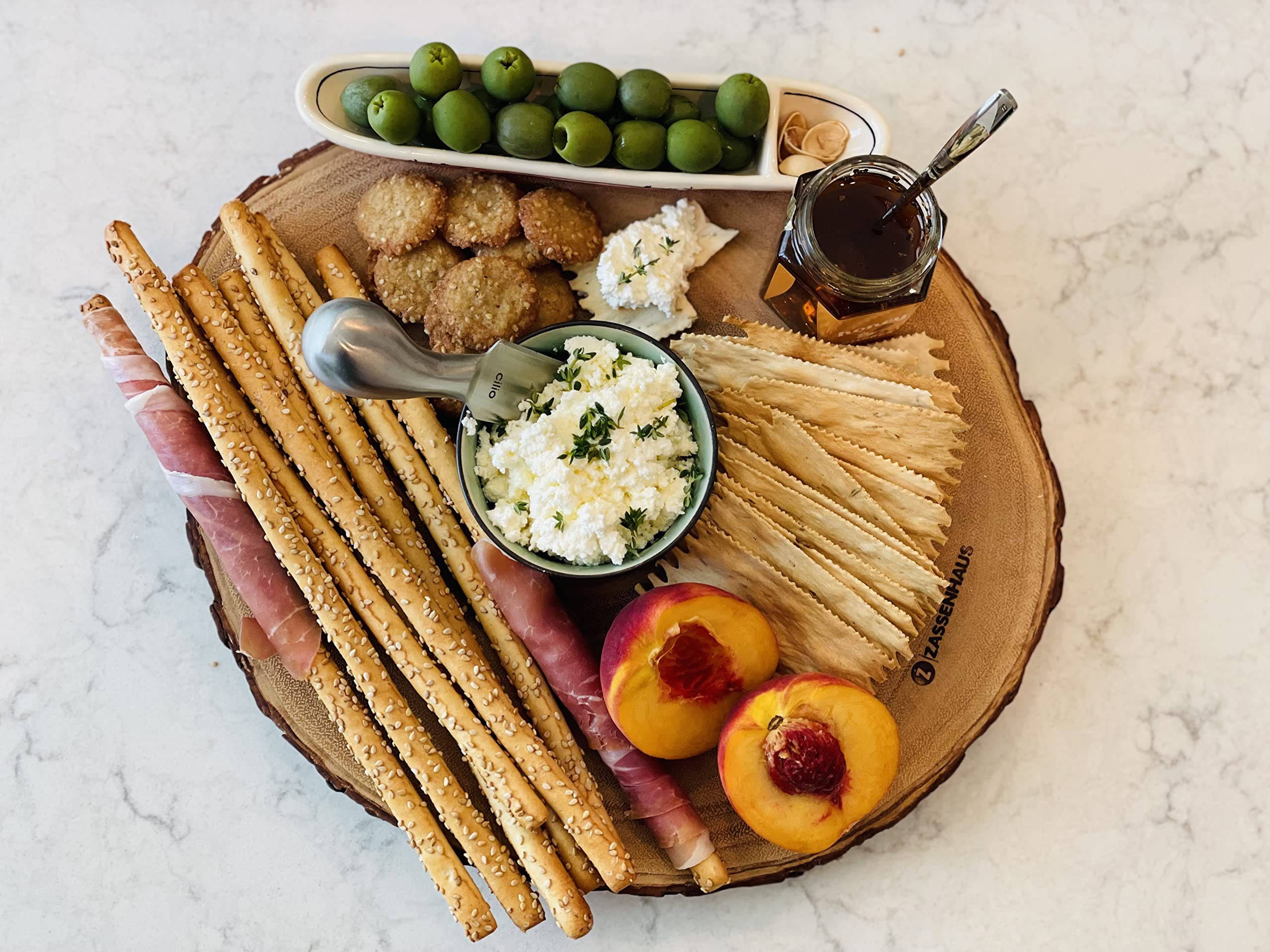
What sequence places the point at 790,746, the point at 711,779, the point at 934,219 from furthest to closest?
the point at 711,779 → the point at 934,219 → the point at 790,746

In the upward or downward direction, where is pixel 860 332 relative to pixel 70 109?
downward

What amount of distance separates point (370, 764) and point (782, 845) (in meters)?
0.85

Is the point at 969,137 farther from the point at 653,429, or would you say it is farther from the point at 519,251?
the point at 519,251

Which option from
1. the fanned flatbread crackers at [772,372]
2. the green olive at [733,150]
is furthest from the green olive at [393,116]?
the fanned flatbread crackers at [772,372]

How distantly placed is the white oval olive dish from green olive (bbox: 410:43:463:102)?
8 centimetres

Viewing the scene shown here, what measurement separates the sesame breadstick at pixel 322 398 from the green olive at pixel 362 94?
31 cm

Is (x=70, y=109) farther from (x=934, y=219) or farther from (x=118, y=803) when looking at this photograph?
(x=934, y=219)

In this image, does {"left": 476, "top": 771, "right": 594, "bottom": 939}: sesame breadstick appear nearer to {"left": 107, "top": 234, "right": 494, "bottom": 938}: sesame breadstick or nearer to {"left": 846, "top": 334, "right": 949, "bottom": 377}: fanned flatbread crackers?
{"left": 107, "top": 234, "right": 494, "bottom": 938}: sesame breadstick

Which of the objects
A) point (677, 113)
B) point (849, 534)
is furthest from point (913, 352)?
point (677, 113)

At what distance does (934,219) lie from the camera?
1.91 metres

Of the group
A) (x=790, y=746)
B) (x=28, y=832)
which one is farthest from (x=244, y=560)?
(x=790, y=746)

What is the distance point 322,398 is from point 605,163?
80 cm

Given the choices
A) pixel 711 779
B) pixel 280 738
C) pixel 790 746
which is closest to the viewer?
pixel 790 746

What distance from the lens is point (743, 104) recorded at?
1.99 meters
